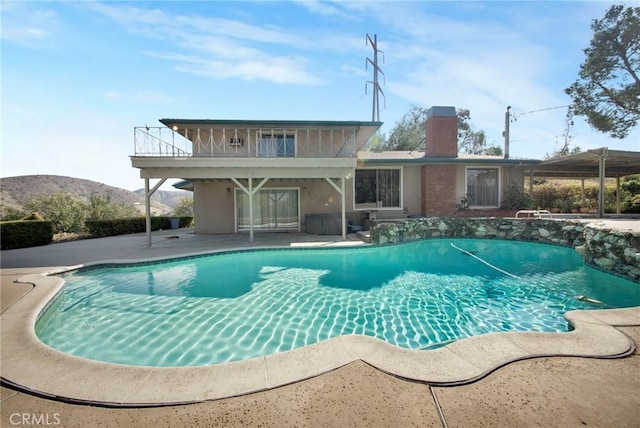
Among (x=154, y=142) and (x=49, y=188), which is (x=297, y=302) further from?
(x=49, y=188)

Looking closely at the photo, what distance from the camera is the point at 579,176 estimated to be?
1852 cm

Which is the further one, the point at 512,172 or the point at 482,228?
the point at 512,172

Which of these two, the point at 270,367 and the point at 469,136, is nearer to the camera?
the point at 270,367

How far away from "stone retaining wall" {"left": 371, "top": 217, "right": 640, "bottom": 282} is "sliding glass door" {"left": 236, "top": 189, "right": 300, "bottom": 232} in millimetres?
5351

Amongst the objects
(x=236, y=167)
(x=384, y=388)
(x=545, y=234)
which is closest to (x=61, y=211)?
(x=236, y=167)

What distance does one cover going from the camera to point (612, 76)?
691 inches

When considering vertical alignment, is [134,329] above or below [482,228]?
below

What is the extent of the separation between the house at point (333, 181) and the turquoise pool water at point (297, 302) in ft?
18.4

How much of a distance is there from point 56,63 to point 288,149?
27.6 feet

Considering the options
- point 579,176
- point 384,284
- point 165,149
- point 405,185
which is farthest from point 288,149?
point 579,176

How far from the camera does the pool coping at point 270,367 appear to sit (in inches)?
91.7

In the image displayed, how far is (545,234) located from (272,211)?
12.0m

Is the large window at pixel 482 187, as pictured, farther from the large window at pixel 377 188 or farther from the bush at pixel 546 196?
the bush at pixel 546 196

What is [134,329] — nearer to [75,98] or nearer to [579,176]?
[75,98]
